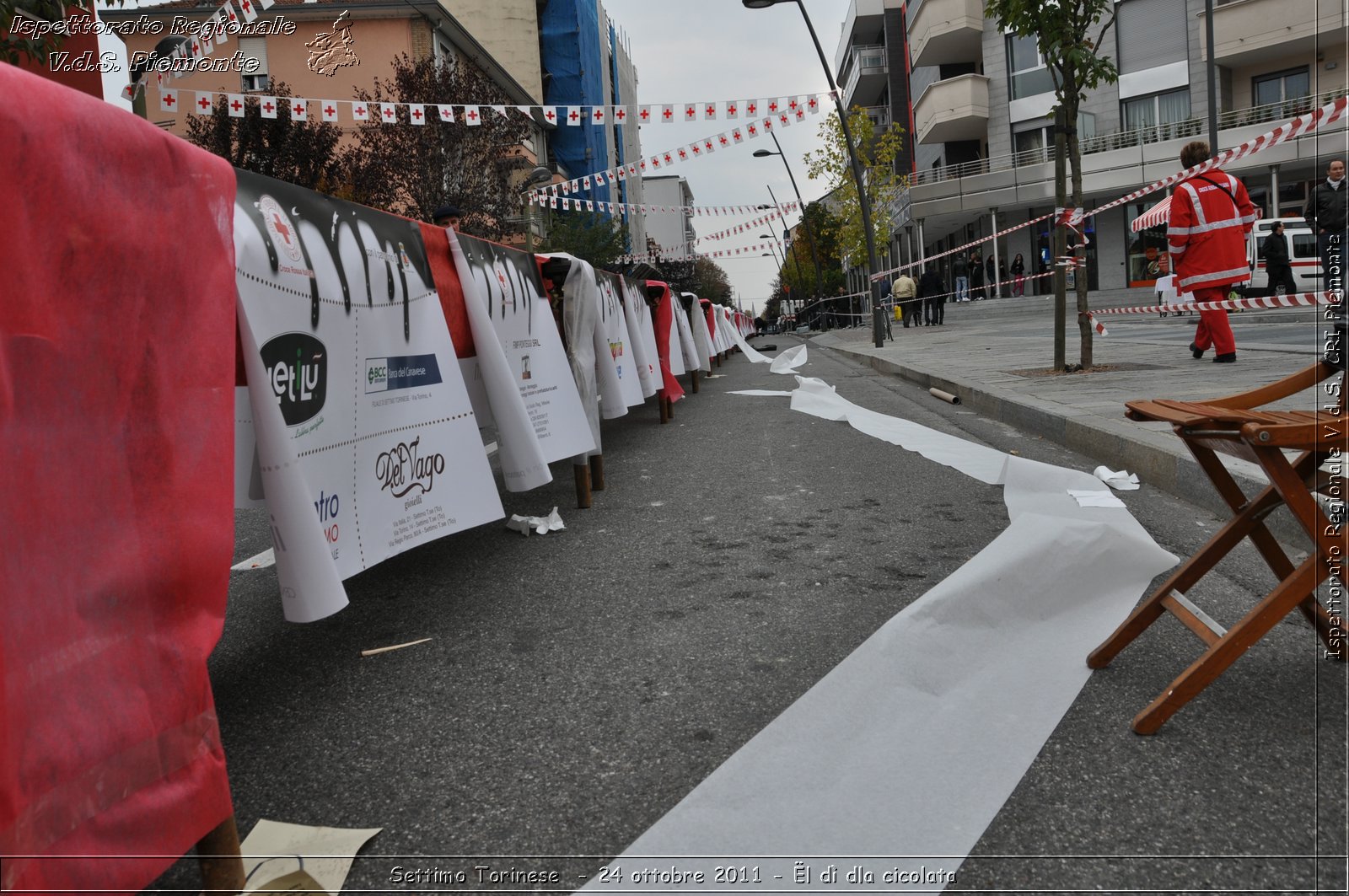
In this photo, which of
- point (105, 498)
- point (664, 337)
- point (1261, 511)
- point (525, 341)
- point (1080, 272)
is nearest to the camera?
point (105, 498)

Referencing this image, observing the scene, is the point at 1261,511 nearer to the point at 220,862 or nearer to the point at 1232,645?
the point at 1232,645

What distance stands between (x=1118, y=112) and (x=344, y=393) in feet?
120

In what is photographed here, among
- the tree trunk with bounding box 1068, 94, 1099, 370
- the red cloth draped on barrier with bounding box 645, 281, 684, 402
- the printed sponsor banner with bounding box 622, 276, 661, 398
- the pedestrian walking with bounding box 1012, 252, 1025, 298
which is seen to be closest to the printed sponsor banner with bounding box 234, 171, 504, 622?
the printed sponsor banner with bounding box 622, 276, 661, 398

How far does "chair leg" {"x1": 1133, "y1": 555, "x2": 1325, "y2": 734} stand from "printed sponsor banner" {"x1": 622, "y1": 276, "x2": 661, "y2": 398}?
5.68 meters

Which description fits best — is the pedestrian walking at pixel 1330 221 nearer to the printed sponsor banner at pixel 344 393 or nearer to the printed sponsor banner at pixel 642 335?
the printed sponsor banner at pixel 344 393

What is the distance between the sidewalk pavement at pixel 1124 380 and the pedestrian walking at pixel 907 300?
37.4 ft

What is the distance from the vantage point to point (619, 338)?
698cm

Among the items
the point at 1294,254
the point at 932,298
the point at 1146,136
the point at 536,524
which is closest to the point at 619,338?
the point at 536,524

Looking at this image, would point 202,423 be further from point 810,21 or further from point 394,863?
point 810,21

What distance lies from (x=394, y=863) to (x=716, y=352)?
51.4ft

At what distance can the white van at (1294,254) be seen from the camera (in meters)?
20.2

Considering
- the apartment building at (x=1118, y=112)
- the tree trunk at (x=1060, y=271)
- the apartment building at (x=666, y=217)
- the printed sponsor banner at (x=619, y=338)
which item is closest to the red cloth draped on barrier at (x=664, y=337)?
the printed sponsor banner at (x=619, y=338)

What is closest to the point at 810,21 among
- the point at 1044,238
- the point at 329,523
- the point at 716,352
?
the point at 716,352

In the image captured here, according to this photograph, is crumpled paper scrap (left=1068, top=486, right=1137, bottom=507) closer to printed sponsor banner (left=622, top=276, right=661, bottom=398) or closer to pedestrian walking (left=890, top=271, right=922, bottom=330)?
printed sponsor banner (left=622, top=276, right=661, bottom=398)
